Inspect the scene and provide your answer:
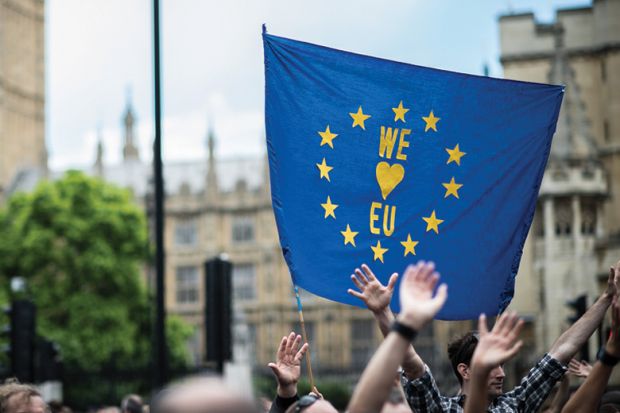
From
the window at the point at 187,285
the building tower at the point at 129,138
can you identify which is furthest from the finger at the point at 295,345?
the building tower at the point at 129,138

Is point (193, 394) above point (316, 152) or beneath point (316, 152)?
beneath

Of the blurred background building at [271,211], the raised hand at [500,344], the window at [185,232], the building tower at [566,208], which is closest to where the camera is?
the raised hand at [500,344]

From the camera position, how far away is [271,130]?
257 inches

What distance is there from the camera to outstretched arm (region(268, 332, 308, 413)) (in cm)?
555

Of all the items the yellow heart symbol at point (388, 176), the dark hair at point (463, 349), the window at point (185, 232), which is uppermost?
the window at point (185, 232)

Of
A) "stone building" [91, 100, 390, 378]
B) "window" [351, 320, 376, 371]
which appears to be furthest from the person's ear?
"window" [351, 320, 376, 371]

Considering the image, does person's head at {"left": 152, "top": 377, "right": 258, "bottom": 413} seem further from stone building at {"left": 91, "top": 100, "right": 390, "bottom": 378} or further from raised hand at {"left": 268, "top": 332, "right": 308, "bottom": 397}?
stone building at {"left": 91, "top": 100, "right": 390, "bottom": 378}

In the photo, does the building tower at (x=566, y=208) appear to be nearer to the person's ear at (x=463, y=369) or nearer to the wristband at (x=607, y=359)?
the person's ear at (x=463, y=369)

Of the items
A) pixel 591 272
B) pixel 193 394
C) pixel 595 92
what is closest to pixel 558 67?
pixel 595 92

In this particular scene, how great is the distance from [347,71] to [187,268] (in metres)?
55.8

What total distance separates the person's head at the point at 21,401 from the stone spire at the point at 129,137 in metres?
62.3

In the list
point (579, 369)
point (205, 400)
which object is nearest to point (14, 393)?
point (205, 400)

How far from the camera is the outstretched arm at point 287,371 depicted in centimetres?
555

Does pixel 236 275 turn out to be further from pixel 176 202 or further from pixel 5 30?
pixel 5 30
